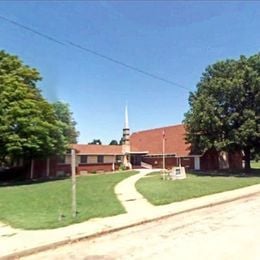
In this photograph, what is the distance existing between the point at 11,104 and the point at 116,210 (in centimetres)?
1800

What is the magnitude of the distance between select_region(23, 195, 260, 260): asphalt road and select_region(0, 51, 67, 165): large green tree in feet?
61.4

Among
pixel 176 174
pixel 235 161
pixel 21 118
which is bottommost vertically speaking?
pixel 176 174

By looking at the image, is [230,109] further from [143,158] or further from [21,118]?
[143,158]

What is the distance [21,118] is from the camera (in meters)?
26.6

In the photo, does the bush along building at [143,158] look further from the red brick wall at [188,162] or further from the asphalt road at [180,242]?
the asphalt road at [180,242]

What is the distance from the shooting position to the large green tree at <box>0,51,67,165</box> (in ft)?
86.7

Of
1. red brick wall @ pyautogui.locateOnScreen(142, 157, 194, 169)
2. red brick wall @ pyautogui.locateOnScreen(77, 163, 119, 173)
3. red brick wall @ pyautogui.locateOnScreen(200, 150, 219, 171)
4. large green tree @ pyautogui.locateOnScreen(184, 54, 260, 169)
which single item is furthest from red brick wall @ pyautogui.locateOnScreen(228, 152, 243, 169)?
red brick wall @ pyautogui.locateOnScreen(77, 163, 119, 173)

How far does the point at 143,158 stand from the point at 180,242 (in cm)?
4333

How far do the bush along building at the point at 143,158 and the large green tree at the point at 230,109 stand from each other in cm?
754

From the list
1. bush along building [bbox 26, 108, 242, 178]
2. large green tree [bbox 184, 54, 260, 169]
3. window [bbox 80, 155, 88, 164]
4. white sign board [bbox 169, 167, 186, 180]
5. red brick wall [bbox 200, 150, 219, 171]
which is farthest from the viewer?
red brick wall [bbox 200, 150, 219, 171]

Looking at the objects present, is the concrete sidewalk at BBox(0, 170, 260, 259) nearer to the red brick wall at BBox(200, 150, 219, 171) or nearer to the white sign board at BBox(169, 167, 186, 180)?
the white sign board at BBox(169, 167, 186, 180)

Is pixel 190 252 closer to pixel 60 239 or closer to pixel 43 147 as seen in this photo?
pixel 60 239

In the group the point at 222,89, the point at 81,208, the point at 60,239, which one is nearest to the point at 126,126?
the point at 222,89

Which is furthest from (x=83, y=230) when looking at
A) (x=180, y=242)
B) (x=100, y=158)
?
(x=100, y=158)
